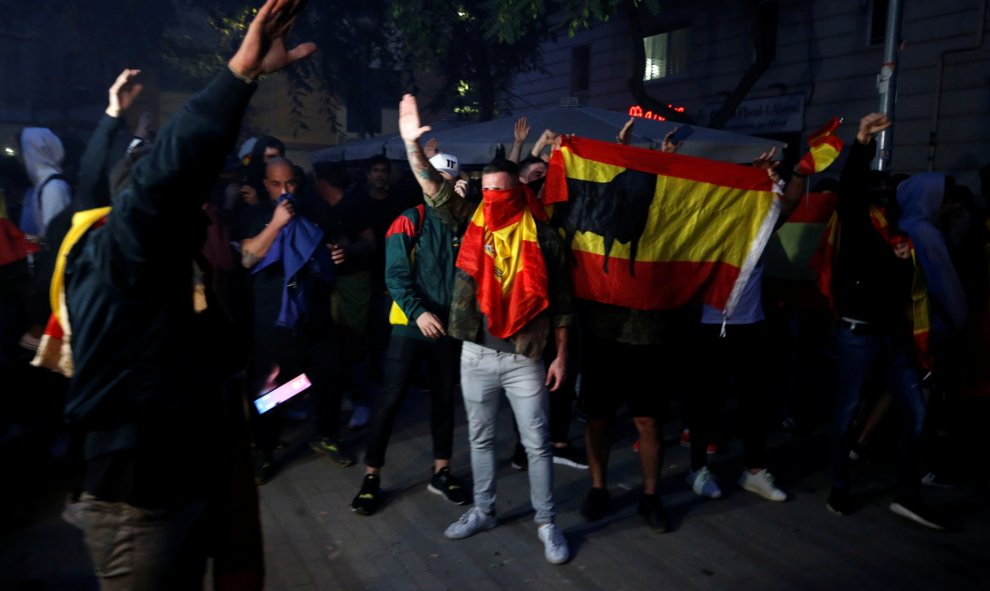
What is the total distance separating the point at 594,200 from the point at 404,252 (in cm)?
112

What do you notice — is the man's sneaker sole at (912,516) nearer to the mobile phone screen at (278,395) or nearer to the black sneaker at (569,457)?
the black sneaker at (569,457)

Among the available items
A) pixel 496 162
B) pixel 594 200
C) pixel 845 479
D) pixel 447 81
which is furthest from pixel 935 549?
pixel 447 81

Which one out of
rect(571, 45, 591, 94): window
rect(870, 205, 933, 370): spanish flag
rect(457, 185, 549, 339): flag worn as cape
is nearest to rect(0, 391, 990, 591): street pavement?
rect(870, 205, 933, 370): spanish flag

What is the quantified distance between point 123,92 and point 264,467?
2.79 meters

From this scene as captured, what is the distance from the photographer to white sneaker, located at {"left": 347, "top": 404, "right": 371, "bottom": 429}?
259 inches

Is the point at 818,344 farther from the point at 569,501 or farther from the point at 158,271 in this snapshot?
the point at 158,271

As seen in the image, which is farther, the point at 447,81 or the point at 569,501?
the point at 447,81

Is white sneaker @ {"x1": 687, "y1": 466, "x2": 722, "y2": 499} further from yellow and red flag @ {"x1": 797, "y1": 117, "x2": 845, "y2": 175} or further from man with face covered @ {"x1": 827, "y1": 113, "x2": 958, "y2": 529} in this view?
yellow and red flag @ {"x1": 797, "y1": 117, "x2": 845, "y2": 175}

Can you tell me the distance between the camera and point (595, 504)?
4.74m

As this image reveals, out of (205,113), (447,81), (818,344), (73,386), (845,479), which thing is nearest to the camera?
(205,113)

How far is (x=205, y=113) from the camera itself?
6.48 ft

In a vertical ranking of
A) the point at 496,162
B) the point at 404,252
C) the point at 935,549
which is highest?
the point at 496,162

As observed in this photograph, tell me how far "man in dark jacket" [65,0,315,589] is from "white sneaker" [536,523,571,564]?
2.20 metres

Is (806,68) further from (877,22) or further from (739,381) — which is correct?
(739,381)
